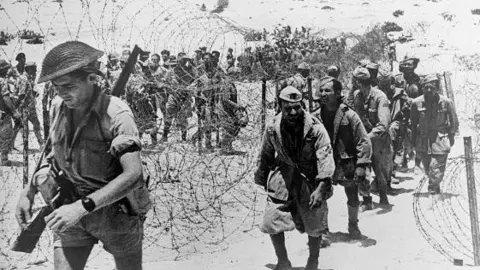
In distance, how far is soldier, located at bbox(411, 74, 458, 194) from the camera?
24.3 feet

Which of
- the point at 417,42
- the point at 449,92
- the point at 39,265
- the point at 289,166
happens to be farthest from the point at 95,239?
the point at 417,42

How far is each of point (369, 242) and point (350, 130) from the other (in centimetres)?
117

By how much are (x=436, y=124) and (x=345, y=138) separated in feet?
6.96

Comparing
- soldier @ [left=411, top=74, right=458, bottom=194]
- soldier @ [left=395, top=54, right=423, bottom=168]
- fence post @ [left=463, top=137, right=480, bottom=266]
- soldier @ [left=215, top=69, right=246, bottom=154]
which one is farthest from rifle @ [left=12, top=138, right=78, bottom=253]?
soldier @ [left=395, top=54, right=423, bottom=168]

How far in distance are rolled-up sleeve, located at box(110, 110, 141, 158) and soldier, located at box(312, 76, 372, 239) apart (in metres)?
3.25

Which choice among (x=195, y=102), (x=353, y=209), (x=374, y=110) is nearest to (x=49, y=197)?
(x=353, y=209)

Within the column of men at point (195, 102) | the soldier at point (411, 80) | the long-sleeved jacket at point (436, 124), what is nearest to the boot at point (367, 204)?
the long-sleeved jacket at point (436, 124)

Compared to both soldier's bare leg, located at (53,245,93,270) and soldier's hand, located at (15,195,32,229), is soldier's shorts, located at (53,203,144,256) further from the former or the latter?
soldier's hand, located at (15,195,32,229)

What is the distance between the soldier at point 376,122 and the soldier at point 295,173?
94.3 inches

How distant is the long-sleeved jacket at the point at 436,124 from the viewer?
7.39 metres

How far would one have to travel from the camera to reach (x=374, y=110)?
7207 millimetres

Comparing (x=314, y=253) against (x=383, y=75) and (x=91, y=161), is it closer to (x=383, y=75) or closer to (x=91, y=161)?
(x=91, y=161)

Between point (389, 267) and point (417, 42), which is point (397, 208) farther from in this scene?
point (417, 42)

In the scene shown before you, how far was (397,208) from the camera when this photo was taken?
24.1ft
